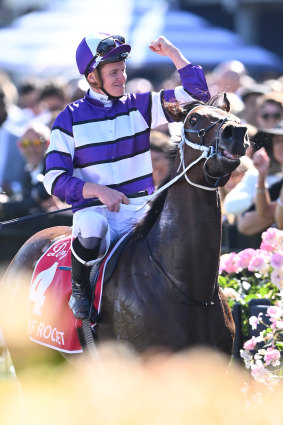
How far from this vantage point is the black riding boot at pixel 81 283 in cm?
534

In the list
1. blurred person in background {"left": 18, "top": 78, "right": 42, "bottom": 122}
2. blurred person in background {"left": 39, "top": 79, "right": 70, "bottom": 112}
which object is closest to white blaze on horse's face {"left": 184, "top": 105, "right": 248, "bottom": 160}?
blurred person in background {"left": 39, "top": 79, "right": 70, "bottom": 112}

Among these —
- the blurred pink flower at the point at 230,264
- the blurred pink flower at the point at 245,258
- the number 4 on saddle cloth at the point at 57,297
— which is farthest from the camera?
the blurred pink flower at the point at 230,264

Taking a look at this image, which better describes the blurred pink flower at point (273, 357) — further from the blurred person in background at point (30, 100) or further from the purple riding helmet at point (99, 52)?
the blurred person in background at point (30, 100)

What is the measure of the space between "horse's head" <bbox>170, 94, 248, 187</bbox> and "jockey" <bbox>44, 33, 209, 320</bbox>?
0.35 m

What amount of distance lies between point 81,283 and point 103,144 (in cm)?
77

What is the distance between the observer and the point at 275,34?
1075 inches

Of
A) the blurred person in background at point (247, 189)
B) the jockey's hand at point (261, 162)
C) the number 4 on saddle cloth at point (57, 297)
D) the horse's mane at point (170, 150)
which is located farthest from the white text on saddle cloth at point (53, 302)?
the blurred person in background at point (247, 189)

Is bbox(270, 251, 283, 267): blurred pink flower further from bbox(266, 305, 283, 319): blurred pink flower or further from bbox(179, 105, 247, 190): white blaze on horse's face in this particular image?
bbox(179, 105, 247, 190): white blaze on horse's face

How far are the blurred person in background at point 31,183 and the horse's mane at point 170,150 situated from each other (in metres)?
4.53

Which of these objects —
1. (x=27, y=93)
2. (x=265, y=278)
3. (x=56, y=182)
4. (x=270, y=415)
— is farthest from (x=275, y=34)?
(x=270, y=415)

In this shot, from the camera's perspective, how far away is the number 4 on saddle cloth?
5.40m

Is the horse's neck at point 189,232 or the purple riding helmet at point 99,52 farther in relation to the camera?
the purple riding helmet at point 99,52

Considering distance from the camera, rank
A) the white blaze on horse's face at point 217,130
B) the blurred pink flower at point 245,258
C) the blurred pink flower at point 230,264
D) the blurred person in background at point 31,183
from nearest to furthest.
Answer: the white blaze on horse's face at point 217,130 < the blurred pink flower at point 245,258 < the blurred pink flower at point 230,264 < the blurred person in background at point 31,183

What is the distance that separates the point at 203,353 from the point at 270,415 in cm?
178
